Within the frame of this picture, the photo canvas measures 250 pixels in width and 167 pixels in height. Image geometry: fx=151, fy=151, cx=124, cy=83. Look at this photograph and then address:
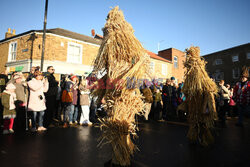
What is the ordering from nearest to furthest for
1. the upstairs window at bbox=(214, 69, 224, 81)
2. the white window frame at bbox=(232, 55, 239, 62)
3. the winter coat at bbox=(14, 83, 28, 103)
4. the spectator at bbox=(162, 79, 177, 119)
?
1. the winter coat at bbox=(14, 83, 28, 103)
2. the spectator at bbox=(162, 79, 177, 119)
3. the white window frame at bbox=(232, 55, 239, 62)
4. the upstairs window at bbox=(214, 69, 224, 81)

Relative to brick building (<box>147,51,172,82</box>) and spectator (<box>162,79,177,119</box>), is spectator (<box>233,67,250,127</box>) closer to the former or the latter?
spectator (<box>162,79,177,119</box>)

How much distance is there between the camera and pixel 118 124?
2.38 meters

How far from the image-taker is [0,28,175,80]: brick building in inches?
542

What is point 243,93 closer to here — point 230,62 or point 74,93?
point 74,93

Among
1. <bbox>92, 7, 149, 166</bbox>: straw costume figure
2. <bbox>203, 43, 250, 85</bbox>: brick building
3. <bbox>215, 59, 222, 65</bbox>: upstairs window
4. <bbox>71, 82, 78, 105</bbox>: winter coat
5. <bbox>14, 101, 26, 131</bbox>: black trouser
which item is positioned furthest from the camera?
<bbox>215, 59, 222, 65</bbox>: upstairs window

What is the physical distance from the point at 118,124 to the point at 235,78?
36.5m

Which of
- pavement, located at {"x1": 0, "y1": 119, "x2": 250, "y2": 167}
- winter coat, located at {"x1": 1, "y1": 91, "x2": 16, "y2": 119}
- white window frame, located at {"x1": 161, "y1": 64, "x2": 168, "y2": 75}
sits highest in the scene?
white window frame, located at {"x1": 161, "y1": 64, "x2": 168, "y2": 75}

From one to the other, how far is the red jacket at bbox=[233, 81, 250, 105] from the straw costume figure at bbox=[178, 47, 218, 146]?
141 inches

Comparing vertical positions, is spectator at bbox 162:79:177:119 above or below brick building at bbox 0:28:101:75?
below

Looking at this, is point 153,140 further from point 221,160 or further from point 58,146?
point 58,146

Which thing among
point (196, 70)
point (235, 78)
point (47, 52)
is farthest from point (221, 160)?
point (235, 78)

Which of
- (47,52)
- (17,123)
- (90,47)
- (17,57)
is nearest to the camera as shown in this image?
(17,123)

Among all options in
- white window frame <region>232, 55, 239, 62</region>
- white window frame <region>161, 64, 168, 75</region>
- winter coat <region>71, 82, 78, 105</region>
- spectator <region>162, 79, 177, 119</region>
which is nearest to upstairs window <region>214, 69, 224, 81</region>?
white window frame <region>232, 55, 239, 62</region>

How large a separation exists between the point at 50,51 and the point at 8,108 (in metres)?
10.2
